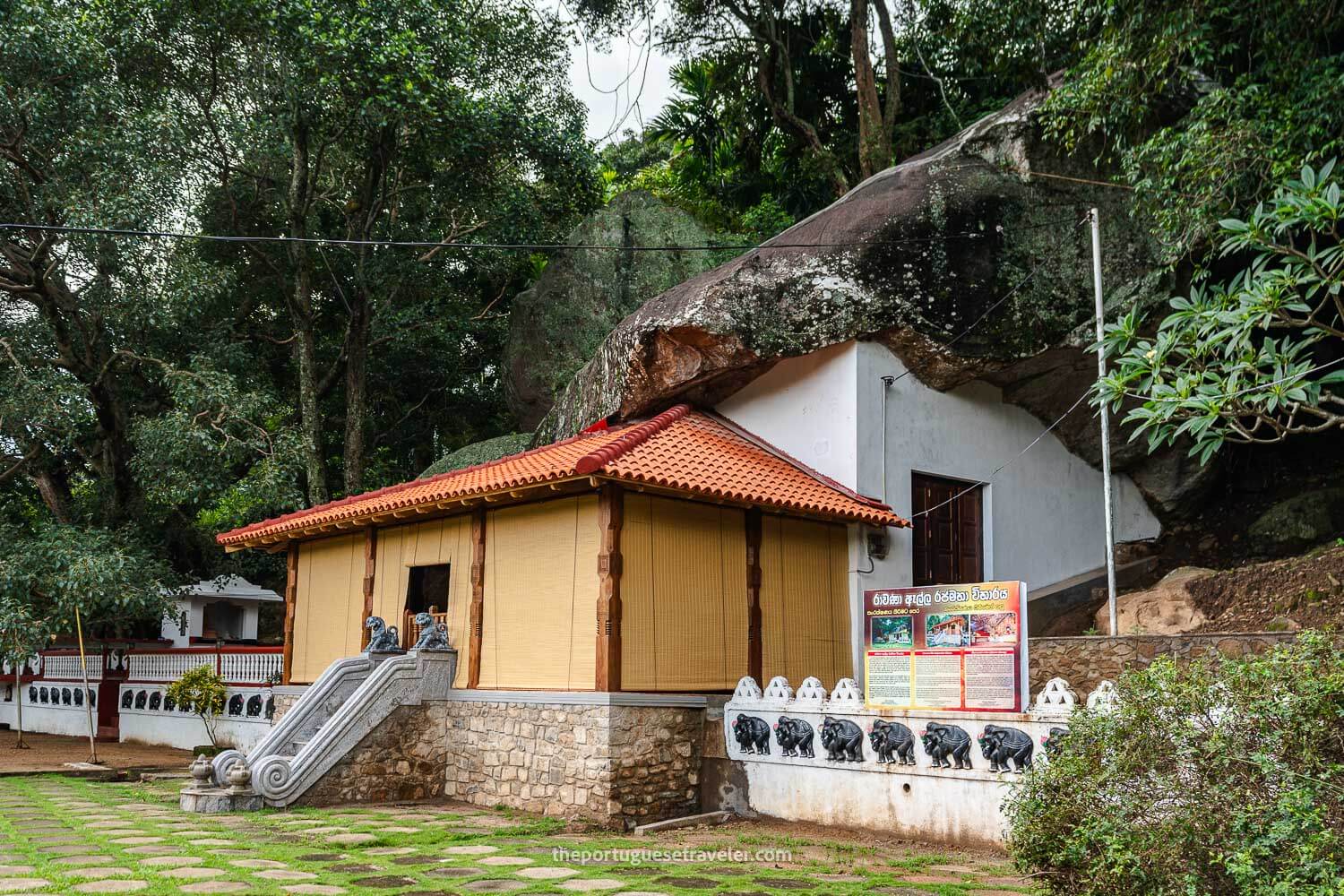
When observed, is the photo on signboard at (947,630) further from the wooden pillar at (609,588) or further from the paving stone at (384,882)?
the paving stone at (384,882)

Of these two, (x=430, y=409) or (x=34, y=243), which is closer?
(x=34, y=243)

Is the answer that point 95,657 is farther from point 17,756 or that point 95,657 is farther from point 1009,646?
point 1009,646

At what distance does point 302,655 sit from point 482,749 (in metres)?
4.65

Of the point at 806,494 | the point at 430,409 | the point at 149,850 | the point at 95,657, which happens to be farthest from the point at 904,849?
the point at 430,409

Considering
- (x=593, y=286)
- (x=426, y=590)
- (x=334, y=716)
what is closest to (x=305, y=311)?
(x=593, y=286)

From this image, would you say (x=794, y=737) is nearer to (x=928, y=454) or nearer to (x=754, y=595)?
(x=754, y=595)

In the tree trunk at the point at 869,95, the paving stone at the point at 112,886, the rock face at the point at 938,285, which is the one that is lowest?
the paving stone at the point at 112,886

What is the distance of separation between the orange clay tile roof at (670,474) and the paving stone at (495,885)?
12.6 feet

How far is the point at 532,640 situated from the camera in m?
11.4

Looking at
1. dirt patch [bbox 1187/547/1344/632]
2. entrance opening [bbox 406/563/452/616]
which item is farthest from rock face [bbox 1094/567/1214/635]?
entrance opening [bbox 406/563/452/616]

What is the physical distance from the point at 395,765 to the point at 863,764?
5183mm

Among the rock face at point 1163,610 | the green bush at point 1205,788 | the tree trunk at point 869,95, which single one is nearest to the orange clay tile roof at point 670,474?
the rock face at point 1163,610

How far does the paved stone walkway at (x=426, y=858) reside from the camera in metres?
6.90

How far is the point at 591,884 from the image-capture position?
7.09 meters
